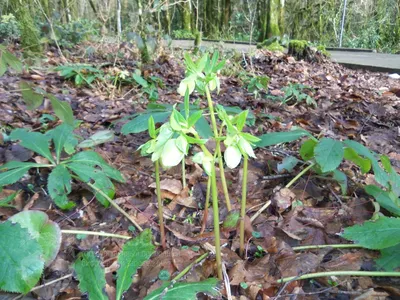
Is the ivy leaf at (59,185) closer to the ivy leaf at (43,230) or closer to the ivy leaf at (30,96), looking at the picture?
the ivy leaf at (43,230)

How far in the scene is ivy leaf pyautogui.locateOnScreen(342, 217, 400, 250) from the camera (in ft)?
2.95

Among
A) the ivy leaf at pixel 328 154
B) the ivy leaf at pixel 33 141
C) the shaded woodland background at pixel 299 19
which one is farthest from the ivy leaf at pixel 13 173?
the shaded woodland background at pixel 299 19

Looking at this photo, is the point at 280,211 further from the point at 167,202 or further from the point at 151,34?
the point at 151,34

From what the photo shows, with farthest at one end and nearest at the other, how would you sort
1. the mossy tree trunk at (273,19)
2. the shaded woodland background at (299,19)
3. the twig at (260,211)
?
the shaded woodland background at (299,19)
the mossy tree trunk at (273,19)
the twig at (260,211)

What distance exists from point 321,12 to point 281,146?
43.5ft

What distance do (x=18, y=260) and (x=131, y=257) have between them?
253mm

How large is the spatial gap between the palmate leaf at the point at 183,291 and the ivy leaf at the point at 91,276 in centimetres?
12

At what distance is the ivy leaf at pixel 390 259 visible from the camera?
0.93 m

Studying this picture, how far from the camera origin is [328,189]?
139 cm

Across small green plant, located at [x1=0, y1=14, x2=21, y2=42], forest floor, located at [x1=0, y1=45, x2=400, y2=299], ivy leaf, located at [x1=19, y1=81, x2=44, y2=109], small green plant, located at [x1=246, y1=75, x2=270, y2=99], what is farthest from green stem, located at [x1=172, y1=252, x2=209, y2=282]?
small green plant, located at [x1=0, y1=14, x2=21, y2=42]

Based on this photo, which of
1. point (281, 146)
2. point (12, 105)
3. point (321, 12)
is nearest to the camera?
point (281, 146)

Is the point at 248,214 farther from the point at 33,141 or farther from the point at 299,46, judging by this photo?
the point at 299,46

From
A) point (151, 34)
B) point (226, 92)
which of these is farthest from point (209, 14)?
point (226, 92)

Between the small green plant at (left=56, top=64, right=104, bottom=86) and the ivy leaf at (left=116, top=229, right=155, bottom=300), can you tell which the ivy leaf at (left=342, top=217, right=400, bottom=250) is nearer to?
the ivy leaf at (left=116, top=229, right=155, bottom=300)
